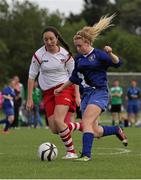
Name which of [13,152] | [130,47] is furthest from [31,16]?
[13,152]

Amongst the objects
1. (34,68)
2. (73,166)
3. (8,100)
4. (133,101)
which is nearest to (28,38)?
(133,101)

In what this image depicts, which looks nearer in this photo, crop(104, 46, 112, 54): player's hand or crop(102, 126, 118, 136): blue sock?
crop(104, 46, 112, 54): player's hand

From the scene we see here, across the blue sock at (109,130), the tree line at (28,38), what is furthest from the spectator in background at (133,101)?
the tree line at (28,38)

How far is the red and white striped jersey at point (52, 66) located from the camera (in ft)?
39.1

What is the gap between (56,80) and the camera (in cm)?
1201

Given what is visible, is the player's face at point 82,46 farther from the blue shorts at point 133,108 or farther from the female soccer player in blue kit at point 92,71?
the blue shorts at point 133,108

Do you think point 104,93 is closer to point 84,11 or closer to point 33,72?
point 33,72

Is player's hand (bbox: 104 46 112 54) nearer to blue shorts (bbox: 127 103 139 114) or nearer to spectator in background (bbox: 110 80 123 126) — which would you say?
spectator in background (bbox: 110 80 123 126)

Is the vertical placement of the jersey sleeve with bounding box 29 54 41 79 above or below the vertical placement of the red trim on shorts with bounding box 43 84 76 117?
above

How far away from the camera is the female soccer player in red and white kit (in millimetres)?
11789

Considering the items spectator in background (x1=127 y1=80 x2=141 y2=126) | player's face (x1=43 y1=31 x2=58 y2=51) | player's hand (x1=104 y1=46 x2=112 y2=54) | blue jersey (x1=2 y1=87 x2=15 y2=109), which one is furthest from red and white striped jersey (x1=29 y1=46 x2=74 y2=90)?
spectator in background (x1=127 y1=80 x2=141 y2=126)

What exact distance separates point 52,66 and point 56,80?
0.26 metres

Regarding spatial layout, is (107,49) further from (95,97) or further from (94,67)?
(95,97)

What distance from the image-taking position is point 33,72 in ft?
39.8
